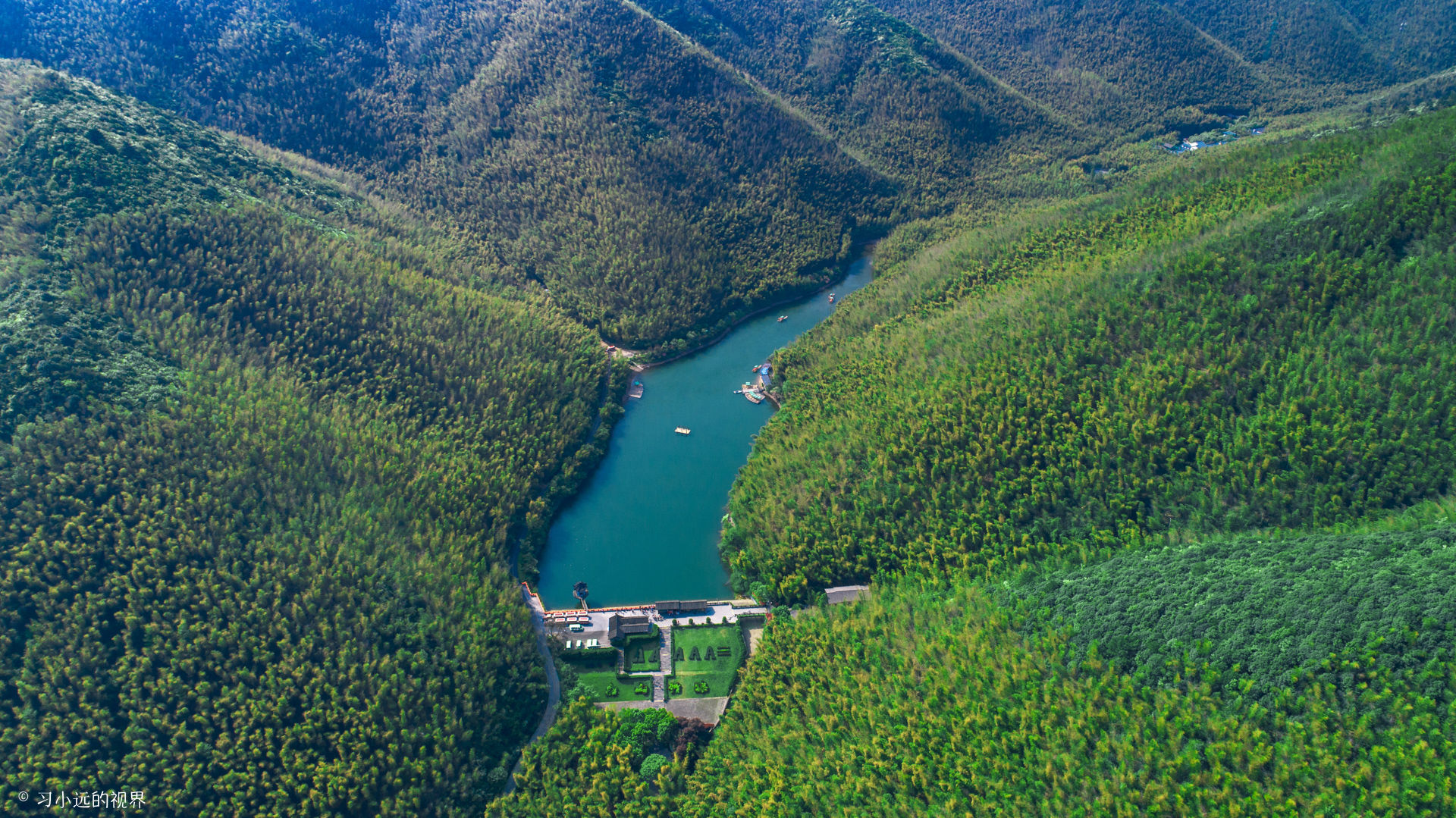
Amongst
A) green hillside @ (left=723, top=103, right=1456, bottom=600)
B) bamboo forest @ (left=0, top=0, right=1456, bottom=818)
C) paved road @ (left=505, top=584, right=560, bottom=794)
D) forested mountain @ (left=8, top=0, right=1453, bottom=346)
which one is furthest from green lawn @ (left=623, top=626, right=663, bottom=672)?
forested mountain @ (left=8, top=0, right=1453, bottom=346)

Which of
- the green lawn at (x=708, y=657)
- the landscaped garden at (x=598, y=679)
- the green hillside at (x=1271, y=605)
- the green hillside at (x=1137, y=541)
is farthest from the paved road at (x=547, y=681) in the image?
the green hillside at (x=1271, y=605)

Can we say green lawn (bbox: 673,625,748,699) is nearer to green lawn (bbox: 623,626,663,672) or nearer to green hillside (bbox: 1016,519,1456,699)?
green lawn (bbox: 623,626,663,672)

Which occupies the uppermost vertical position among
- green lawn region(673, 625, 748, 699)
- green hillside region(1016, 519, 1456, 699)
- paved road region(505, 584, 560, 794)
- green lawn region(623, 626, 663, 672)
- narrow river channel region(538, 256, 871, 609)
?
green hillside region(1016, 519, 1456, 699)

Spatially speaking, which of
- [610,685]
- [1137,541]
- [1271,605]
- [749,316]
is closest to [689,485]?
[610,685]

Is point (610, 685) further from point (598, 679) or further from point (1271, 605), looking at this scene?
point (1271, 605)

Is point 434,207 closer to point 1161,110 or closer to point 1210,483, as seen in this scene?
point 1210,483

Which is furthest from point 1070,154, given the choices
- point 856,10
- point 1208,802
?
point 1208,802
